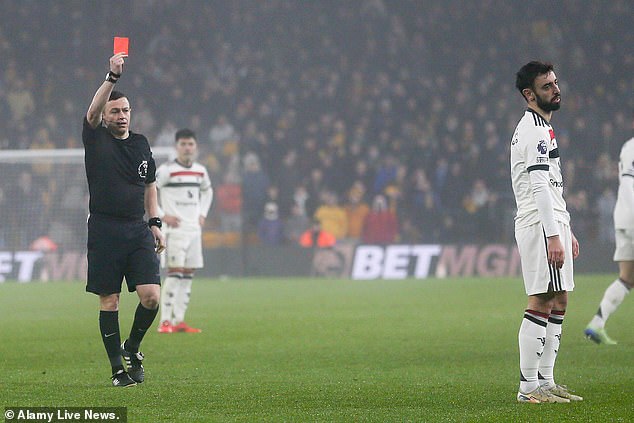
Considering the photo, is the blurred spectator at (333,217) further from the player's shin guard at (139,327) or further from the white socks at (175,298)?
the player's shin guard at (139,327)

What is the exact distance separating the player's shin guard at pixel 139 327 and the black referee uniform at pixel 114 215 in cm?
28

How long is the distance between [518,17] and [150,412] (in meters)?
26.7

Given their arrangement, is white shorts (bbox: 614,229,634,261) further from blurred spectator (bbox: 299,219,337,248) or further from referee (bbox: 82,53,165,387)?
blurred spectator (bbox: 299,219,337,248)

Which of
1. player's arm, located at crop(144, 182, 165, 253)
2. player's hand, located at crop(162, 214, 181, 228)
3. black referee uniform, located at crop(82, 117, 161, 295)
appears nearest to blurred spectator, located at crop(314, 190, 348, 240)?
player's hand, located at crop(162, 214, 181, 228)

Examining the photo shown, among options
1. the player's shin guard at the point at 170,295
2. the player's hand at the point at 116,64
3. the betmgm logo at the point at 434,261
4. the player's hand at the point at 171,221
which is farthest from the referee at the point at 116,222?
the betmgm logo at the point at 434,261

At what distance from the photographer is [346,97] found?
29.8 m

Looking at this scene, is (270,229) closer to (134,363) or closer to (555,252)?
(134,363)

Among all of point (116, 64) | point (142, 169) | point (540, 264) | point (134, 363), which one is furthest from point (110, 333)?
point (540, 264)

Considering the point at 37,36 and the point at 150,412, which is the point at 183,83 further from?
the point at 150,412

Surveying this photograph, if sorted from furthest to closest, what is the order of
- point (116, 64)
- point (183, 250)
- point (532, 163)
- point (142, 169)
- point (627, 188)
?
point (183, 250) → point (627, 188) → point (142, 169) → point (116, 64) → point (532, 163)

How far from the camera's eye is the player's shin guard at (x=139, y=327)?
8086mm

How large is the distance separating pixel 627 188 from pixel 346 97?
19280 millimetres

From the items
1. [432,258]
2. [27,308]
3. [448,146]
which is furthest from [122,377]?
[448,146]

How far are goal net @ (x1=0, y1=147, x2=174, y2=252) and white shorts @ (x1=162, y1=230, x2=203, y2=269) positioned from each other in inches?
372
